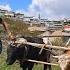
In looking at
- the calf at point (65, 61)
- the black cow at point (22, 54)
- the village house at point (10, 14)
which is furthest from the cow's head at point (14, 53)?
the village house at point (10, 14)

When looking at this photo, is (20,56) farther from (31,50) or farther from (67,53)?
(67,53)

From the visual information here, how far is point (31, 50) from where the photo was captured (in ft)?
33.8

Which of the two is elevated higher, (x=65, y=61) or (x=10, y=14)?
(x=10, y=14)

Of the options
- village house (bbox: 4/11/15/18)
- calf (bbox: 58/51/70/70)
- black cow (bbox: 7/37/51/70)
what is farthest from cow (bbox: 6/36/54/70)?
village house (bbox: 4/11/15/18)

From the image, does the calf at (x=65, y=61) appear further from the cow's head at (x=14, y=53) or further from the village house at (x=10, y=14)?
the village house at (x=10, y=14)

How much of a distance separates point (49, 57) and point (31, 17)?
1476 centimetres

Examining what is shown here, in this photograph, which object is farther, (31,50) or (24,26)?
(24,26)

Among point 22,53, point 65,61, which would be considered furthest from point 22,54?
point 65,61

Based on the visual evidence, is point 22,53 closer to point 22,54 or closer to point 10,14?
point 22,54

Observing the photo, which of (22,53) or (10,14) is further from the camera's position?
(10,14)

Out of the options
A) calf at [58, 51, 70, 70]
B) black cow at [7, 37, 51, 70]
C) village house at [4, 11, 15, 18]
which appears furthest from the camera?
village house at [4, 11, 15, 18]

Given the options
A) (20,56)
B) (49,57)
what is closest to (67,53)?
(20,56)

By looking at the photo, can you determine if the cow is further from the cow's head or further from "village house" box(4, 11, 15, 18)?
"village house" box(4, 11, 15, 18)

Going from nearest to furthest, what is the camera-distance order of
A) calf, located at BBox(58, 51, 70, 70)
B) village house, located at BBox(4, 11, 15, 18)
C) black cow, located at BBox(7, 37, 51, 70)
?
calf, located at BBox(58, 51, 70, 70) → black cow, located at BBox(7, 37, 51, 70) → village house, located at BBox(4, 11, 15, 18)
